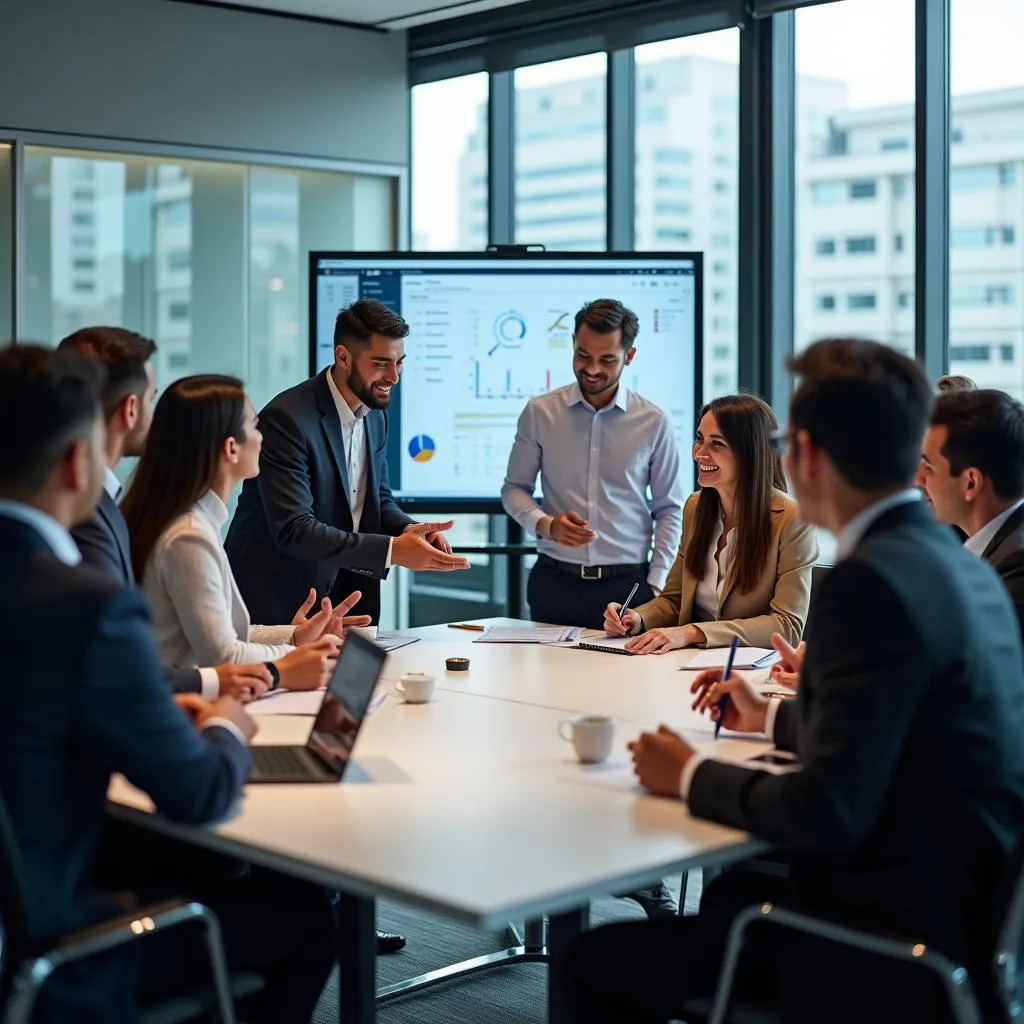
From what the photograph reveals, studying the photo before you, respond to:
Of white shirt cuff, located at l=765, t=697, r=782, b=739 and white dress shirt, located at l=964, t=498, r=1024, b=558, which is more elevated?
white dress shirt, located at l=964, t=498, r=1024, b=558

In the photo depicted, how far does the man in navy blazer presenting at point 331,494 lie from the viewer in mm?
4125

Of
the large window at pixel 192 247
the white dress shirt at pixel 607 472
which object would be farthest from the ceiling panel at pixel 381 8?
the white dress shirt at pixel 607 472

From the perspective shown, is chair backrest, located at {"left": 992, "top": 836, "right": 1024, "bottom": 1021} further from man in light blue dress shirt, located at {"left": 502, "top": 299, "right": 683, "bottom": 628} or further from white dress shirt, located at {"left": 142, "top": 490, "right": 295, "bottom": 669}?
man in light blue dress shirt, located at {"left": 502, "top": 299, "right": 683, "bottom": 628}

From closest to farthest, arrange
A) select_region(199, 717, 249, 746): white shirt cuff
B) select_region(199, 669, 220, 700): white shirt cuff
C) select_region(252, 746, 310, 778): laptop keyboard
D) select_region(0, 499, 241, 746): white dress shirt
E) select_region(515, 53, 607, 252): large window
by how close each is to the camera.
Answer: select_region(0, 499, 241, 746): white dress shirt → select_region(199, 717, 249, 746): white shirt cuff → select_region(252, 746, 310, 778): laptop keyboard → select_region(199, 669, 220, 700): white shirt cuff → select_region(515, 53, 607, 252): large window

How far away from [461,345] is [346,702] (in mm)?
3364

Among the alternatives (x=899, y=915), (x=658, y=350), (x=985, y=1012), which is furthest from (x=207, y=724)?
(x=658, y=350)

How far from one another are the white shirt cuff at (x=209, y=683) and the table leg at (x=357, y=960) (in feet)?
2.00

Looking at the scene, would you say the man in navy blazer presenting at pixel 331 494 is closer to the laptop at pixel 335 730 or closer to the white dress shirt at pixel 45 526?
the laptop at pixel 335 730

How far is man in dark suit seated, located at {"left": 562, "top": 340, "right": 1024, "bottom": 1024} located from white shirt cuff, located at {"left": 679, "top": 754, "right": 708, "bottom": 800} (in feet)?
0.14

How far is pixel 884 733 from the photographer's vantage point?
1889mm

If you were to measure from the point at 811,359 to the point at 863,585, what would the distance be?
355 millimetres

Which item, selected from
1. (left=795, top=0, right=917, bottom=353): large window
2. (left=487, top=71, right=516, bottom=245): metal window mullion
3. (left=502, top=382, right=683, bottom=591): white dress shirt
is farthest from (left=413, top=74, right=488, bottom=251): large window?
(left=502, top=382, right=683, bottom=591): white dress shirt

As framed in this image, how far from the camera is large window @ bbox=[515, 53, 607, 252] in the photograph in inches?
242

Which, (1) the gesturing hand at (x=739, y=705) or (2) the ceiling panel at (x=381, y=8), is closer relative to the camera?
(1) the gesturing hand at (x=739, y=705)
